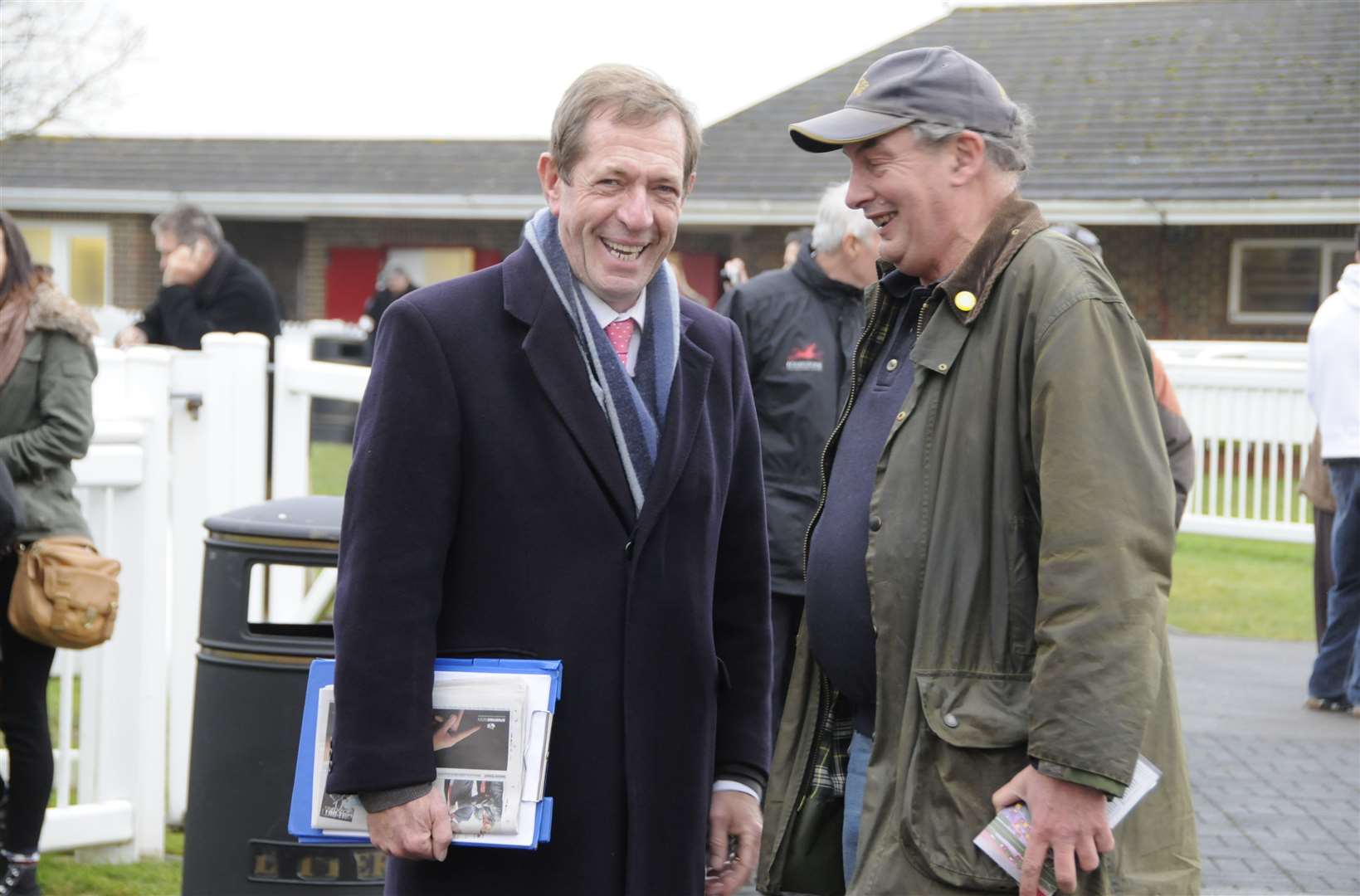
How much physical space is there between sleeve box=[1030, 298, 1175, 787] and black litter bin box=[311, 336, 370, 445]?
16605mm

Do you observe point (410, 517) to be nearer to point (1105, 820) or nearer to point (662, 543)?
point (662, 543)

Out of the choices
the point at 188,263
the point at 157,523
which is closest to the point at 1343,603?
the point at 157,523

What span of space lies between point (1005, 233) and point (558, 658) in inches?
39.5

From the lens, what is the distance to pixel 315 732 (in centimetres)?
272

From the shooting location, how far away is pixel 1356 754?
746 centimetres

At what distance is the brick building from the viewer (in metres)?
20.8

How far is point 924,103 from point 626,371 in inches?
26.3

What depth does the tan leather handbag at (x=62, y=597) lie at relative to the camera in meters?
4.82

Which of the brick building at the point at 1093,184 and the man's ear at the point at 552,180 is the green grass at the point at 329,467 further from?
the man's ear at the point at 552,180

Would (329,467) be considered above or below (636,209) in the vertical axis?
Answer: below

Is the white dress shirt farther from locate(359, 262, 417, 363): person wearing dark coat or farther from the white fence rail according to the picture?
locate(359, 262, 417, 363): person wearing dark coat

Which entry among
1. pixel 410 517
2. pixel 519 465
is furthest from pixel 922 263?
pixel 410 517

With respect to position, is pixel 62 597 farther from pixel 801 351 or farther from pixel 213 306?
pixel 213 306

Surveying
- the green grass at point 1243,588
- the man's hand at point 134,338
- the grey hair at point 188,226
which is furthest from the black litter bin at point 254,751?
the green grass at point 1243,588
